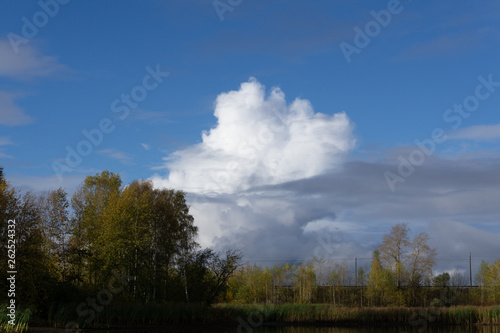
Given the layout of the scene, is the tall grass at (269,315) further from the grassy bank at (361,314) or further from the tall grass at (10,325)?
the tall grass at (10,325)

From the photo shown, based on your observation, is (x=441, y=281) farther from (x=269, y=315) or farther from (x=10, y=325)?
(x=10, y=325)

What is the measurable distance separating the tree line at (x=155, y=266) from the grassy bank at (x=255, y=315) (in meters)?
2.73

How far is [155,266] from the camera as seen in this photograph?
46.2m

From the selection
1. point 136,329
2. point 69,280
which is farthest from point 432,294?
point 69,280

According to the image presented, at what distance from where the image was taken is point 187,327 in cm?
3981

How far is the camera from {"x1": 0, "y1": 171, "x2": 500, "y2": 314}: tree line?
36.6m

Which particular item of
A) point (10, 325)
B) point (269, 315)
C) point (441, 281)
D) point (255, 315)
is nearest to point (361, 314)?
point (269, 315)

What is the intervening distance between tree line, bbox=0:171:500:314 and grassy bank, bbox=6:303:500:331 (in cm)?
273

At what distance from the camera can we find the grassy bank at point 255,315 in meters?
36.9

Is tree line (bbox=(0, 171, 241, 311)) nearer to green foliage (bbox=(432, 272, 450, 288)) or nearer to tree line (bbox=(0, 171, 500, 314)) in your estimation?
tree line (bbox=(0, 171, 500, 314))

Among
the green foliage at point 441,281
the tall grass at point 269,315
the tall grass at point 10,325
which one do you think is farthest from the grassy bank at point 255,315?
the green foliage at point 441,281

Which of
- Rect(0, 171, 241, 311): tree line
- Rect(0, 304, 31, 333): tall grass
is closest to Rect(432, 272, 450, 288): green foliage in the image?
Rect(0, 171, 241, 311): tree line

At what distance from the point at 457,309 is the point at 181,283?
23213mm

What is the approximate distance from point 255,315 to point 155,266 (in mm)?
9561
